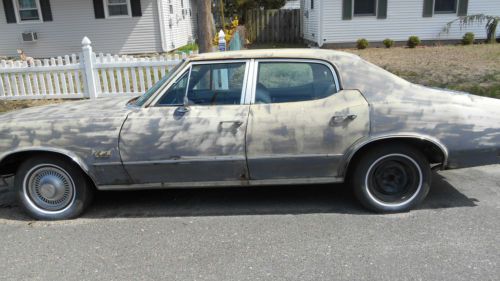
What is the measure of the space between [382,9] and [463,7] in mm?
3211

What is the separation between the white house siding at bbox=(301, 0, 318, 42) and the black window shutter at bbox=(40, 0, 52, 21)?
35.4 ft

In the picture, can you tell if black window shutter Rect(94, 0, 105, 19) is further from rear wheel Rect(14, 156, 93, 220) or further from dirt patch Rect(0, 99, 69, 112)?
rear wheel Rect(14, 156, 93, 220)

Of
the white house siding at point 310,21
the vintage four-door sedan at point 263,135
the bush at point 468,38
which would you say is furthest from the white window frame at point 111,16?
the vintage four-door sedan at point 263,135

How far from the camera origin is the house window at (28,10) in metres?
17.3

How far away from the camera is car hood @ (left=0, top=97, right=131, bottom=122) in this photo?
4.25 meters

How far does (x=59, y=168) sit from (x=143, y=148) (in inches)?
34.3

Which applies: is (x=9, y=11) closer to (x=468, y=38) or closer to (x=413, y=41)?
(x=413, y=41)

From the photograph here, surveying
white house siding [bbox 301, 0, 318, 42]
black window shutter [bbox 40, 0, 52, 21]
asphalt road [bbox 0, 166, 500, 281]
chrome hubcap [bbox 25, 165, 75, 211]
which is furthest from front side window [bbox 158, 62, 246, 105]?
black window shutter [bbox 40, 0, 52, 21]

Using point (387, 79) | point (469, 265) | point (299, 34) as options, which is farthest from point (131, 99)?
point (299, 34)

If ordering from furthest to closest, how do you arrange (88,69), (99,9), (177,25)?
1. (177,25)
2. (99,9)
3. (88,69)

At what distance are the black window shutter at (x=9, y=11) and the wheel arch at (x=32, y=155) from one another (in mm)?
15615

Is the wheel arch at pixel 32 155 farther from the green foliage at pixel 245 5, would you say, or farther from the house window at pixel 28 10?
the green foliage at pixel 245 5

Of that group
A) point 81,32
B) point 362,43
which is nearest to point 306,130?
point 362,43

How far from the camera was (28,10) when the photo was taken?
57.4 feet
